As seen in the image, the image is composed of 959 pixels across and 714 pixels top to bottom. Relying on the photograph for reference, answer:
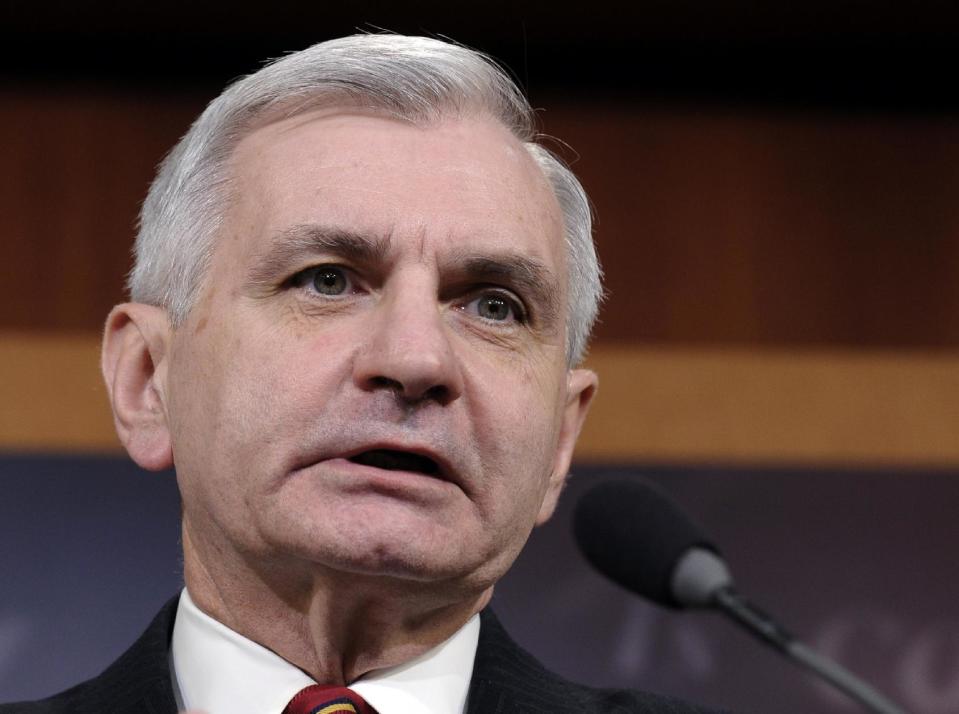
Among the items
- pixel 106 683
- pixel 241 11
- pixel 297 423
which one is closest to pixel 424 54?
pixel 297 423

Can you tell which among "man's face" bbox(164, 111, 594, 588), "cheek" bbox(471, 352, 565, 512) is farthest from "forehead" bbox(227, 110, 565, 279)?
"cheek" bbox(471, 352, 565, 512)

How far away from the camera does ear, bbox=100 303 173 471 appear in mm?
1477

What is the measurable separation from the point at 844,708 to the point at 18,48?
2128 mm

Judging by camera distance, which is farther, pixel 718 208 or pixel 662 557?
pixel 718 208

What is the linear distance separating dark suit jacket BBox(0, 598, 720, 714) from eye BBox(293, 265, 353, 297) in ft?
1.36

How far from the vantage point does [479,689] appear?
1.45 metres

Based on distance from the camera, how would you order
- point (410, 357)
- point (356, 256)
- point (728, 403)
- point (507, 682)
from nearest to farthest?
point (410, 357)
point (356, 256)
point (507, 682)
point (728, 403)

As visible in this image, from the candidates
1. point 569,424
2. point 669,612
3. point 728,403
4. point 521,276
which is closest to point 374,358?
point 521,276

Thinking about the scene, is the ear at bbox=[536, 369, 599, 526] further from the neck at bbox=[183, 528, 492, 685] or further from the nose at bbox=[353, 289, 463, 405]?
the nose at bbox=[353, 289, 463, 405]

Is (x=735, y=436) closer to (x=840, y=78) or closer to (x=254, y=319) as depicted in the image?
(x=840, y=78)

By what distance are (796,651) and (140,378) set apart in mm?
742

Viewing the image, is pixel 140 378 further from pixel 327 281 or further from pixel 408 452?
pixel 408 452

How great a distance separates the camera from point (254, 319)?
4.44ft

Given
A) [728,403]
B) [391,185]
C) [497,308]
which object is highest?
[391,185]
